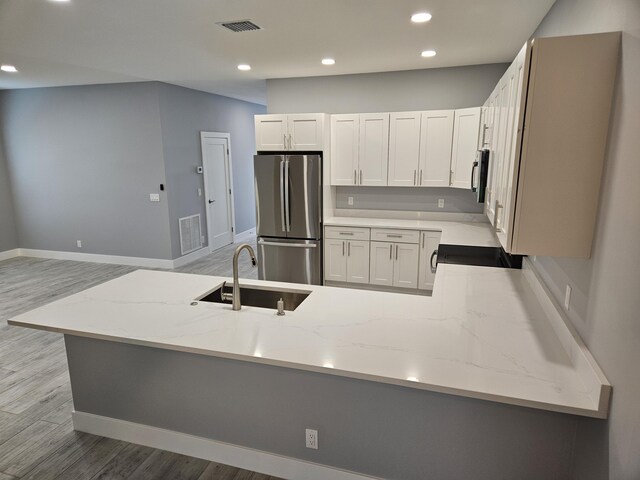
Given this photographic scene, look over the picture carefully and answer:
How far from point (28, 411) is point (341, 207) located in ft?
12.6

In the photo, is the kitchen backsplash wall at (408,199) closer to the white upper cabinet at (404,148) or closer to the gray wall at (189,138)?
the white upper cabinet at (404,148)

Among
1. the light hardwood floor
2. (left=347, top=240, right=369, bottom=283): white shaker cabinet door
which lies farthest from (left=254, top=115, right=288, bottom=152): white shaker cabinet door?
the light hardwood floor

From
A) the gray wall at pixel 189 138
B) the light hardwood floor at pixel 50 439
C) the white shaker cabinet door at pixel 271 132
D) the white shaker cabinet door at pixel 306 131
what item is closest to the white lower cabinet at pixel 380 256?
the white shaker cabinet door at pixel 306 131

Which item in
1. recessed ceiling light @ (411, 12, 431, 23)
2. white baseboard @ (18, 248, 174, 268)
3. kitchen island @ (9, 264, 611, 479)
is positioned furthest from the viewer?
A: white baseboard @ (18, 248, 174, 268)

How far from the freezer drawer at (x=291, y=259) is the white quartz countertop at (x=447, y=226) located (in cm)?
40

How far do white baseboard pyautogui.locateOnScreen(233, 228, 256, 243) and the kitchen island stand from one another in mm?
5233

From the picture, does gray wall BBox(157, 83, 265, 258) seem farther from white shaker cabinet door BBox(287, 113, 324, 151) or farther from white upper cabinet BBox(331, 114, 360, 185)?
white upper cabinet BBox(331, 114, 360, 185)

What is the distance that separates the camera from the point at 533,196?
1.53 m

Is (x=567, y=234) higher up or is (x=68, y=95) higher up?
(x=68, y=95)

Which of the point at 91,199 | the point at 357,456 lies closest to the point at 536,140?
the point at 357,456

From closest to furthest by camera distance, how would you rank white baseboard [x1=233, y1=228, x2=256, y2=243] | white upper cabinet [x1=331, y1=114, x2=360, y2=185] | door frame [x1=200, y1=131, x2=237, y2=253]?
white upper cabinet [x1=331, y1=114, x2=360, y2=185]
door frame [x1=200, y1=131, x2=237, y2=253]
white baseboard [x1=233, y1=228, x2=256, y2=243]

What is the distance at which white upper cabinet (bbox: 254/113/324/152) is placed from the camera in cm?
459

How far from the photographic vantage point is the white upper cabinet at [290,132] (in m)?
4.59

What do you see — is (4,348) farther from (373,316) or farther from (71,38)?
(373,316)
